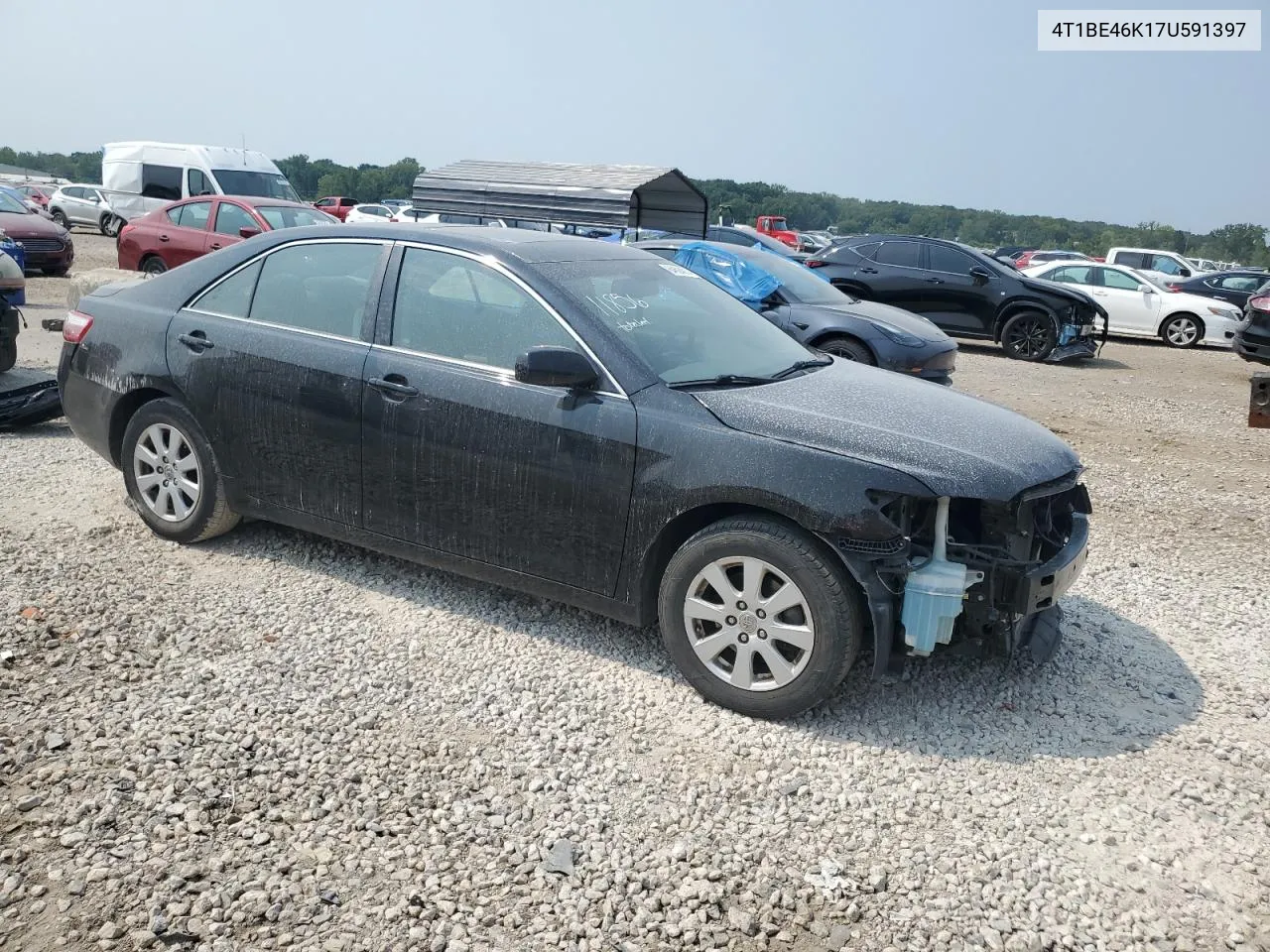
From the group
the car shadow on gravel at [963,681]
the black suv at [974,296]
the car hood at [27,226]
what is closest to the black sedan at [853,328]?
the black suv at [974,296]

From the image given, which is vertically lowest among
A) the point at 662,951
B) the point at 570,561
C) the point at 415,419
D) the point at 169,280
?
the point at 662,951

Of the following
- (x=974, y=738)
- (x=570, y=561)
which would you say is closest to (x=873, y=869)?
(x=974, y=738)

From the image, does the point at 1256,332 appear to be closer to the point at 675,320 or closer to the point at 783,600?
the point at 675,320

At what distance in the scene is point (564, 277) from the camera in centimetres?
442

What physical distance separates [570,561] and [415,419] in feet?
2.99

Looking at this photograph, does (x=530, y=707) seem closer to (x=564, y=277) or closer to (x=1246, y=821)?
(x=564, y=277)

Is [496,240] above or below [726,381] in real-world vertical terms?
above

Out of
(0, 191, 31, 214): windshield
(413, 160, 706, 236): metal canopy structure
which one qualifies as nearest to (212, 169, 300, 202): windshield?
(0, 191, 31, 214): windshield

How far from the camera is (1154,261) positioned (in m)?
25.0

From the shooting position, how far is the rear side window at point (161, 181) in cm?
2264

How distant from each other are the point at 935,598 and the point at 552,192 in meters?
10.2

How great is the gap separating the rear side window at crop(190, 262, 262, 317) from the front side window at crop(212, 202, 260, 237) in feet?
32.3

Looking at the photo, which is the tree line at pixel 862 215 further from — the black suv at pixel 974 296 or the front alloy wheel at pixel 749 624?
the front alloy wheel at pixel 749 624

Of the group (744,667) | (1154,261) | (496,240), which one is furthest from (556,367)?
(1154,261)
